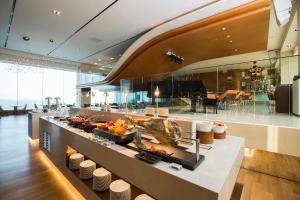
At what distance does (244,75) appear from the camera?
5.72 m

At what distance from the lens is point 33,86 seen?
1296cm

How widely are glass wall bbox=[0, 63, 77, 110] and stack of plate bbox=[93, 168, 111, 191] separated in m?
11.9

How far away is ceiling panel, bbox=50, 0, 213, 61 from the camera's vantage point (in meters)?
5.06

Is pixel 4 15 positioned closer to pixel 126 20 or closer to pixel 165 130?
pixel 126 20

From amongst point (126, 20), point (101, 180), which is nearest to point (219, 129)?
point (101, 180)

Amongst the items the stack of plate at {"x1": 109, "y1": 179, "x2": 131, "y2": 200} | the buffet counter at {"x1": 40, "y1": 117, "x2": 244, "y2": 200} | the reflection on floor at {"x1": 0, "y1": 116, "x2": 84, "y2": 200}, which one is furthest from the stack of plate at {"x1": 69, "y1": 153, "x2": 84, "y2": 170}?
the stack of plate at {"x1": 109, "y1": 179, "x2": 131, "y2": 200}

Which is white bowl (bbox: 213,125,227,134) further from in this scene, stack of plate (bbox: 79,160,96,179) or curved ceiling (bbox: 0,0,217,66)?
curved ceiling (bbox: 0,0,217,66)

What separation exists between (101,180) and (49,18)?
23.0 ft

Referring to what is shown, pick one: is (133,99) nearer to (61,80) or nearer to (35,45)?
(35,45)

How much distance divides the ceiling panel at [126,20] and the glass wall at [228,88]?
2294 millimetres

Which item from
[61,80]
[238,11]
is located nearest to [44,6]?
[238,11]

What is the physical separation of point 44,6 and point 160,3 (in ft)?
13.5

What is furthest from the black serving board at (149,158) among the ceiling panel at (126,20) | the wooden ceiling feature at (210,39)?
the ceiling panel at (126,20)

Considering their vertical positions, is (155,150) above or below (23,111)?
above
